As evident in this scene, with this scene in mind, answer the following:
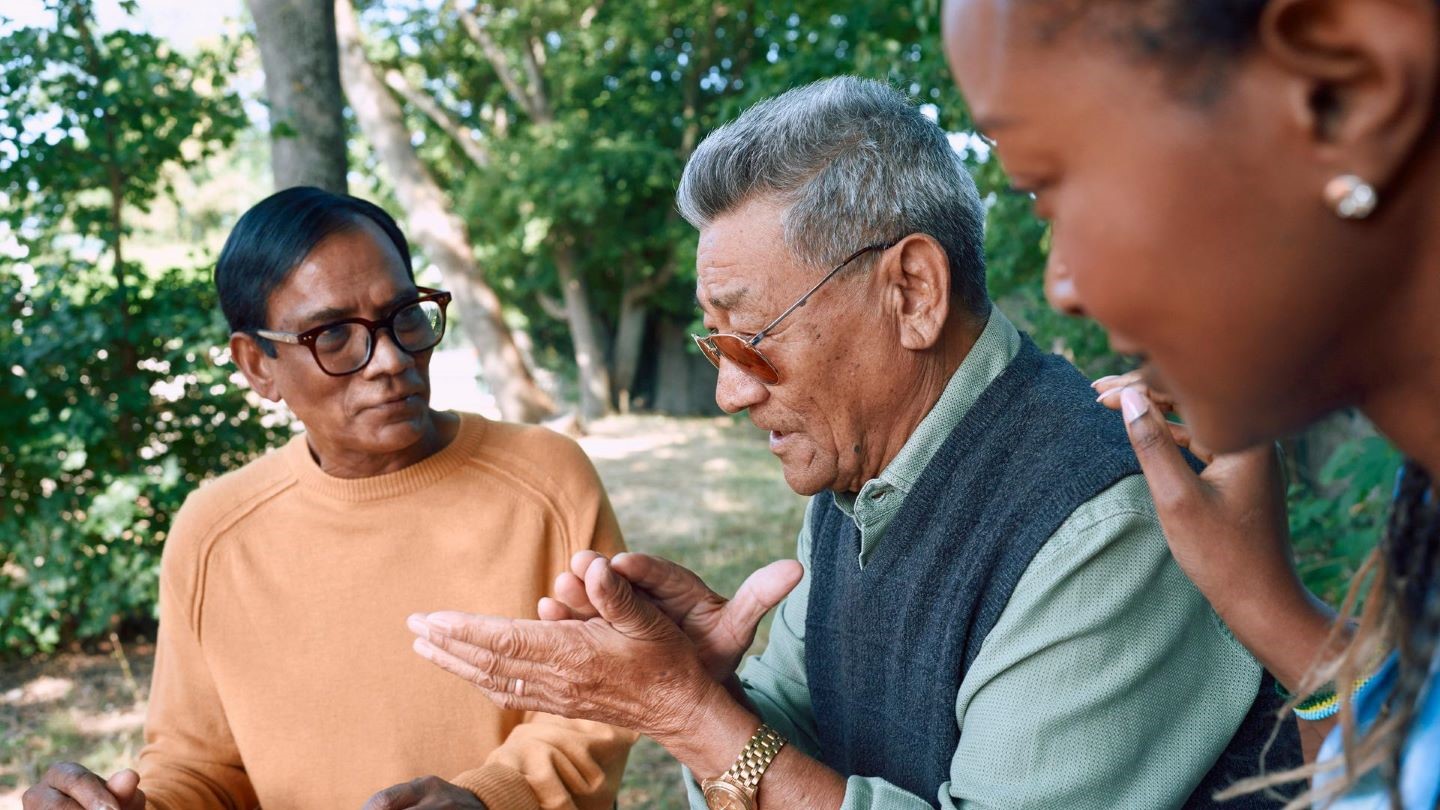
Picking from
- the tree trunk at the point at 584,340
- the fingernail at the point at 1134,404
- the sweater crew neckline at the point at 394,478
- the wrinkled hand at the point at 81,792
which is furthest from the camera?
the tree trunk at the point at 584,340

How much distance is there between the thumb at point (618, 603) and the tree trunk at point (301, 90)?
113 inches

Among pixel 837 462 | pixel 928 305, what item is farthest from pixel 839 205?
pixel 837 462

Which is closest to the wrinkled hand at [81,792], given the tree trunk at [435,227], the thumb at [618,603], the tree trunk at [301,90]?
the thumb at [618,603]

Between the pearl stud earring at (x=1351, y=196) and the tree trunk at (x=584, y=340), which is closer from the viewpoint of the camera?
the pearl stud earring at (x=1351, y=196)

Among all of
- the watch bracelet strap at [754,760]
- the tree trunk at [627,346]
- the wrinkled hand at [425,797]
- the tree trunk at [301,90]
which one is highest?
the tree trunk at [301,90]

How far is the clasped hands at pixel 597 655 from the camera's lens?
1706 millimetres

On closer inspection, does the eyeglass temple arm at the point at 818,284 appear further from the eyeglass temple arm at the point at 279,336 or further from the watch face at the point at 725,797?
the eyeglass temple arm at the point at 279,336

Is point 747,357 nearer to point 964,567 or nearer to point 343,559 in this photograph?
point 964,567

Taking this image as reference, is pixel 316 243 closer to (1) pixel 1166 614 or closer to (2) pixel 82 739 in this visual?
(1) pixel 1166 614

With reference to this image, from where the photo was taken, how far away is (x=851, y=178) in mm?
1823

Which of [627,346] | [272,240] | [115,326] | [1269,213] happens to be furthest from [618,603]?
[627,346]

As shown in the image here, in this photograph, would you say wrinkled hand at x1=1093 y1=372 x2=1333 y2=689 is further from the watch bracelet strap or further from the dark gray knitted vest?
the watch bracelet strap

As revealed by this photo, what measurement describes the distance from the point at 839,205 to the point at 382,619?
137cm

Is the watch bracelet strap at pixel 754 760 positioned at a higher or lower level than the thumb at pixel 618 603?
lower
